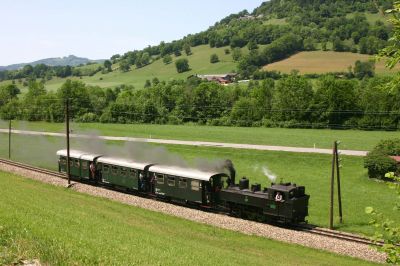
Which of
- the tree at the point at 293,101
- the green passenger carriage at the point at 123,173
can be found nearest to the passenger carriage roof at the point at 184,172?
the green passenger carriage at the point at 123,173

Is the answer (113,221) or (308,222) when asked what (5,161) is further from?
(308,222)

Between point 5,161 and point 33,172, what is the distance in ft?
35.1

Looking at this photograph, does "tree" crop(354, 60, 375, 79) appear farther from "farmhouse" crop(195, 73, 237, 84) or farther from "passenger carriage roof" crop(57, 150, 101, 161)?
"passenger carriage roof" crop(57, 150, 101, 161)

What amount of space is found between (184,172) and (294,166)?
70.3ft

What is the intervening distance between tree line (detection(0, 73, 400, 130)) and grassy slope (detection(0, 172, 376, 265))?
53.4 m

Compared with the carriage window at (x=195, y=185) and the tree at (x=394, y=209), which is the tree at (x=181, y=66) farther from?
the tree at (x=394, y=209)

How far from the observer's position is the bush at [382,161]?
4025 cm

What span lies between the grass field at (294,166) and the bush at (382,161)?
1089mm

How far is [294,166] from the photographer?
49094 millimetres

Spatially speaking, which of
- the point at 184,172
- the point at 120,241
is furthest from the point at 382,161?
the point at 120,241

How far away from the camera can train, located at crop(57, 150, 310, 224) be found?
2697cm

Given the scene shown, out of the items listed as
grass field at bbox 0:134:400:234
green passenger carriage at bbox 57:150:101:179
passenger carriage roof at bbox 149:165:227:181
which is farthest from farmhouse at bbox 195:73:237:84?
passenger carriage roof at bbox 149:165:227:181

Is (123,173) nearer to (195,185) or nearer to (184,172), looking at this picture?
(184,172)

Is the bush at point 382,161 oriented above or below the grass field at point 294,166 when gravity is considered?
above
